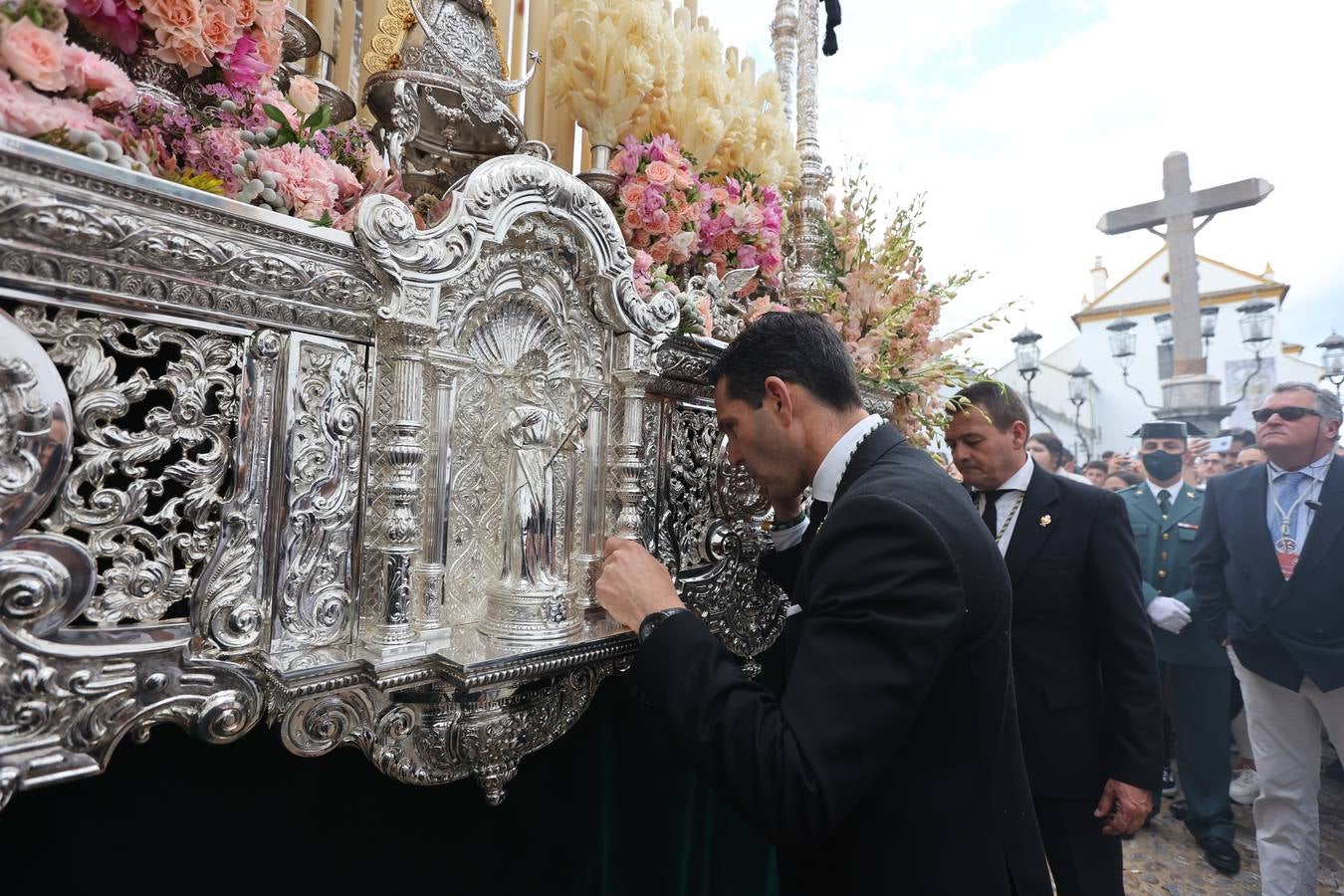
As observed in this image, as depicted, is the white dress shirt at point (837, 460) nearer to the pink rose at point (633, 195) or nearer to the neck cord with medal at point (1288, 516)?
the pink rose at point (633, 195)

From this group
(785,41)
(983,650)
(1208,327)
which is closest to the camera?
(983,650)

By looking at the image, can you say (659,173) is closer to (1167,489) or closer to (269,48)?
(269,48)

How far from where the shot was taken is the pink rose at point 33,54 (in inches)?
27.9

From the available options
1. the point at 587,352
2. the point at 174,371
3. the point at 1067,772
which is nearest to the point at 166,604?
the point at 174,371

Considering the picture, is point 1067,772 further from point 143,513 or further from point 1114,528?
point 143,513

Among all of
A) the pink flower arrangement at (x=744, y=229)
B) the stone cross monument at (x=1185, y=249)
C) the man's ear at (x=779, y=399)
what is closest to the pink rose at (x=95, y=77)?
the man's ear at (x=779, y=399)

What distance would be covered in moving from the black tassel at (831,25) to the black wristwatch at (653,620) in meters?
1.86

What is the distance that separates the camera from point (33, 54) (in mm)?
720

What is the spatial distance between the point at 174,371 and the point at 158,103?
39 centimetres

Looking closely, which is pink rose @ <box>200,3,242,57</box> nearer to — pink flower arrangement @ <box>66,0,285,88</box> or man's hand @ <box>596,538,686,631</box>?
pink flower arrangement @ <box>66,0,285,88</box>

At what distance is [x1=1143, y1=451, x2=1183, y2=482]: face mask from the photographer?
416 cm

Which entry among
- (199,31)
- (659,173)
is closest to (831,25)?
(659,173)

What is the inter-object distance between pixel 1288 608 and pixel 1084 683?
5.89 ft

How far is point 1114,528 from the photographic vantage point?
196 centimetres
